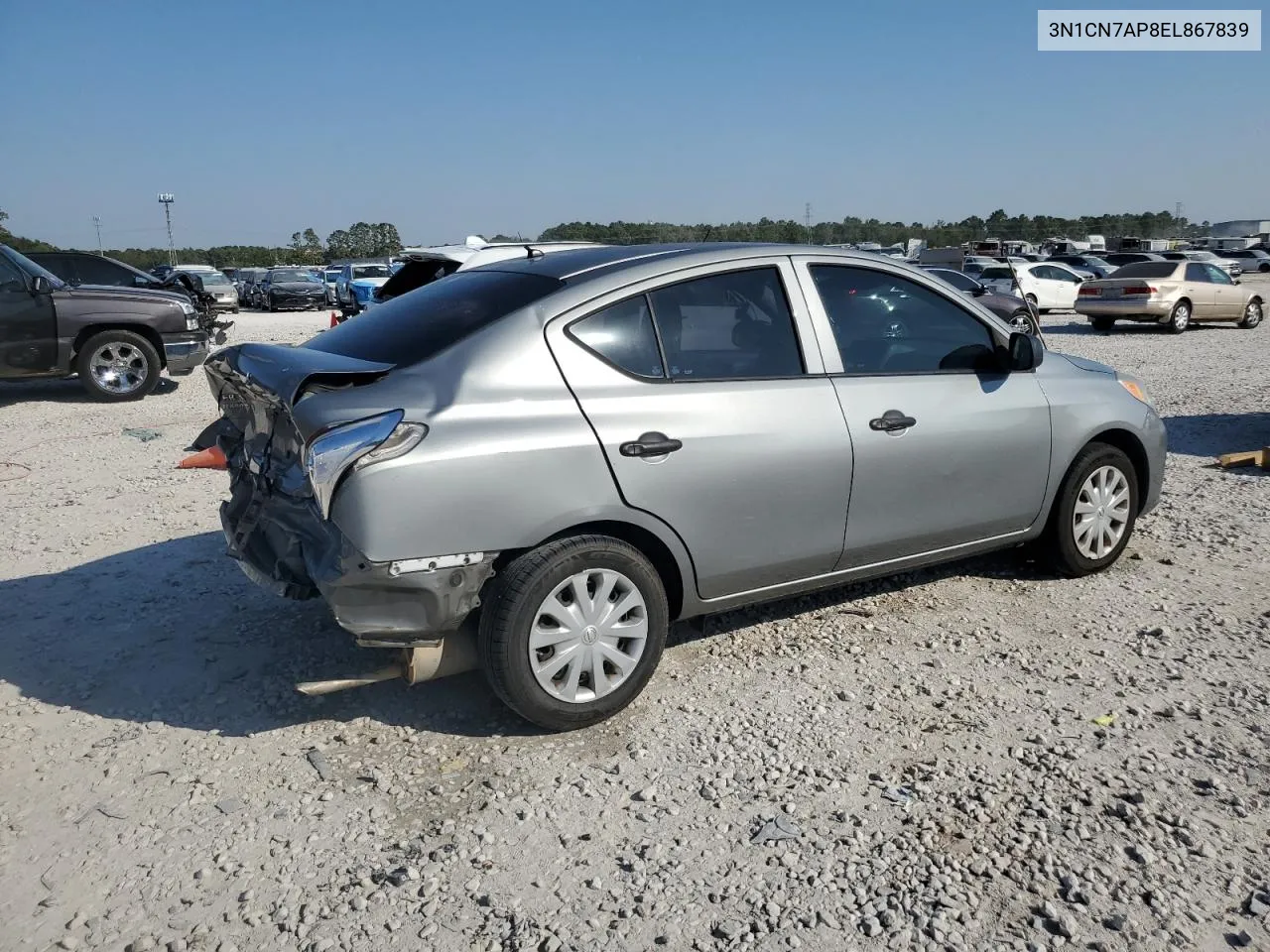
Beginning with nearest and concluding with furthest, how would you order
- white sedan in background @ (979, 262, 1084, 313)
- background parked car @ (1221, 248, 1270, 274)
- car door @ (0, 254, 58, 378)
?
car door @ (0, 254, 58, 378) → white sedan in background @ (979, 262, 1084, 313) → background parked car @ (1221, 248, 1270, 274)

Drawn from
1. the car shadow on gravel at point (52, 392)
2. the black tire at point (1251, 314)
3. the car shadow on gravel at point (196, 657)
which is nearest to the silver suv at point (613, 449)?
the car shadow on gravel at point (196, 657)

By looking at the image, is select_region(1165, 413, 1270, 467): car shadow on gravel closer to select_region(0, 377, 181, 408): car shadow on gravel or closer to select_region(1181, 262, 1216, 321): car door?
select_region(0, 377, 181, 408): car shadow on gravel

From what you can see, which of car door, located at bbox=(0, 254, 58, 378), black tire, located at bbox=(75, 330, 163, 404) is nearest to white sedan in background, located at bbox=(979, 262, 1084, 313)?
black tire, located at bbox=(75, 330, 163, 404)

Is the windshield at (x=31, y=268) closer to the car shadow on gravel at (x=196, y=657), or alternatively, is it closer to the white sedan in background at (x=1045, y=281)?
the car shadow on gravel at (x=196, y=657)

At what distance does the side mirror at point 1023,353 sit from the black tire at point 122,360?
32.9ft

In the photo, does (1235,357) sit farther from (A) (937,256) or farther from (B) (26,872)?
(B) (26,872)

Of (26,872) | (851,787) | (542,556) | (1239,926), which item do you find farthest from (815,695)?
(26,872)

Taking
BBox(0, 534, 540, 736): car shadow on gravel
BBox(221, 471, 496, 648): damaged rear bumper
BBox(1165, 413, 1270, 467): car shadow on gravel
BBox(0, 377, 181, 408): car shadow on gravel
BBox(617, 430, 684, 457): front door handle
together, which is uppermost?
BBox(617, 430, 684, 457): front door handle

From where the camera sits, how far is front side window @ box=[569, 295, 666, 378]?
12.2 feet

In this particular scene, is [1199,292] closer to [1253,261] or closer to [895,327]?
[895,327]

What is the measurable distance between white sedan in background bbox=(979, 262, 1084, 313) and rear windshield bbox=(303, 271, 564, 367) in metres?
23.1

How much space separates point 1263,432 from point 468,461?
8371mm

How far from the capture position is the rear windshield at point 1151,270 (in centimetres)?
2009

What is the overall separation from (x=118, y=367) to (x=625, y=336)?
9.60 m
